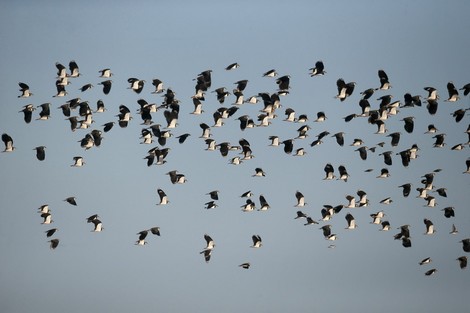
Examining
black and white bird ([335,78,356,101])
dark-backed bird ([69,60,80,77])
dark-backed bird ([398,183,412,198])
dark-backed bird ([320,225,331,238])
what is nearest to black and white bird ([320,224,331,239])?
dark-backed bird ([320,225,331,238])

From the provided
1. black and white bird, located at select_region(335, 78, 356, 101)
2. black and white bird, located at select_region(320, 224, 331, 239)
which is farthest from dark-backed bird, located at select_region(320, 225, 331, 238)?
black and white bird, located at select_region(335, 78, 356, 101)

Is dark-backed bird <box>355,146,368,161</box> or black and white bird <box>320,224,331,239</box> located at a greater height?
dark-backed bird <box>355,146,368,161</box>

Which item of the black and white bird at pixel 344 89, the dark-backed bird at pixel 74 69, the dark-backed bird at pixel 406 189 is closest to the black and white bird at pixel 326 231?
the dark-backed bird at pixel 406 189

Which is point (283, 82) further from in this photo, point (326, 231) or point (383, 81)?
point (326, 231)

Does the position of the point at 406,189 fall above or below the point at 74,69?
below

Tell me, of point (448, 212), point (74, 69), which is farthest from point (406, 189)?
point (74, 69)

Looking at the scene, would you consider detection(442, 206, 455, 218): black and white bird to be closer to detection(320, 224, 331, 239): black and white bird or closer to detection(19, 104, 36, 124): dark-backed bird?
detection(320, 224, 331, 239): black and white bird

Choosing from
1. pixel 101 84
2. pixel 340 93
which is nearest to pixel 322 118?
pixel 340 93

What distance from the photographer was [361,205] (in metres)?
92.2

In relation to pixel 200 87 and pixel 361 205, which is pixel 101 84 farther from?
pixel 361 205

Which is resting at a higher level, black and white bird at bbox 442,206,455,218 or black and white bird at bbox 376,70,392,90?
black and white bird at bbox 376,70,392,90

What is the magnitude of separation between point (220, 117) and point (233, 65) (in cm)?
215

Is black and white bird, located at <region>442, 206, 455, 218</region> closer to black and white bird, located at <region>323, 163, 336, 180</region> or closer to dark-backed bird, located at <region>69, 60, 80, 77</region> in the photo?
black and white bird, located at <region>323, 163, 336, 180</region>

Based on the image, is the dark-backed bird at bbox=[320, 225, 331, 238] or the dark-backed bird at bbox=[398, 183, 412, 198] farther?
the dark-backed bird at bbox=[320, 225, 331, 238]
